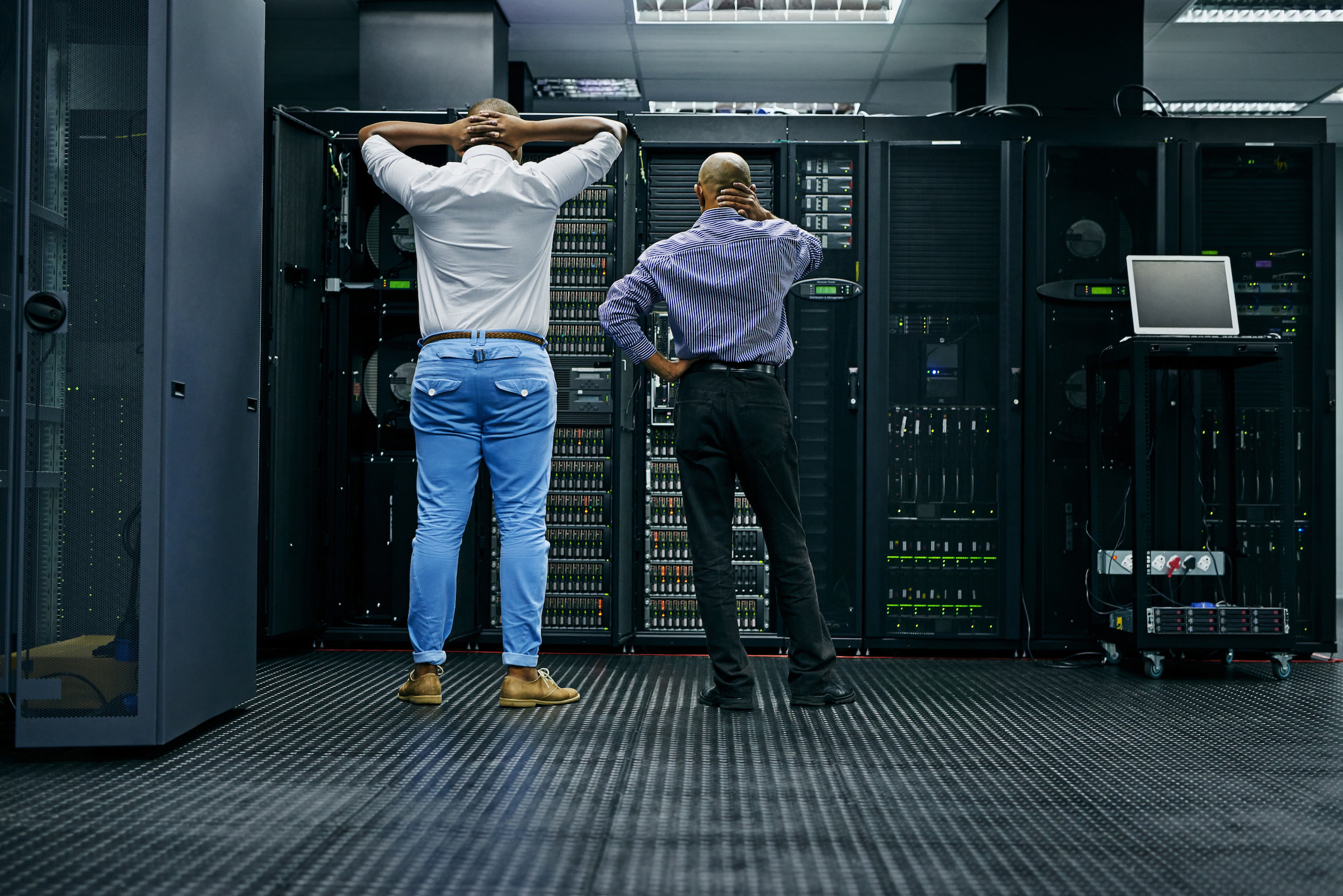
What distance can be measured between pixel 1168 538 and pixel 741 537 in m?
1.83

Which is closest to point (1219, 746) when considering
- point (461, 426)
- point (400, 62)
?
point (461, 426)

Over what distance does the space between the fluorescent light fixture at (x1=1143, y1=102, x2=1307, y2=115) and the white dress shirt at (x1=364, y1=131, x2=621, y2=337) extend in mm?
6241

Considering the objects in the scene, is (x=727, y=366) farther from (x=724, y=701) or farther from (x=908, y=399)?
(x=908, y=399)

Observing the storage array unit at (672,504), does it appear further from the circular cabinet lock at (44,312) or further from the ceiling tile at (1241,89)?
the ceiling tile at (1241,89)

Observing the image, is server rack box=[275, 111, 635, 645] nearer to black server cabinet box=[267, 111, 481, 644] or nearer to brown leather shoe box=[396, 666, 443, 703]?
black server cabinet box=[267, 111, 481, 644]

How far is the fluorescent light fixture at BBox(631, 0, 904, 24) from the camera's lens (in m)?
5.71

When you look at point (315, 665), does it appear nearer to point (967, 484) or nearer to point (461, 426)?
point (461, 426)

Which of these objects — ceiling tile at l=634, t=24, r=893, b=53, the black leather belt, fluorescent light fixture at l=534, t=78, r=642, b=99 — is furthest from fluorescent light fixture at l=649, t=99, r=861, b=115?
the black leather belt

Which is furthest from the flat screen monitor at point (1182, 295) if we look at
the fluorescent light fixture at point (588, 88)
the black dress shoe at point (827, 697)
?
the fluorescent light fixture at point (588, 88)

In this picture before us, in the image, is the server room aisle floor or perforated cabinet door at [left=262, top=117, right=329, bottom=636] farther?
perforated cabinet door at [left=262, top=117, right=329, bottom=636]

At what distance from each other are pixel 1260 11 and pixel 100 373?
6382 mm

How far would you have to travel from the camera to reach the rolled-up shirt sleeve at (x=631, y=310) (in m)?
3.09

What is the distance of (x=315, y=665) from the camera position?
12.6ft

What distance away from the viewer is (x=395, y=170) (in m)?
3.05
